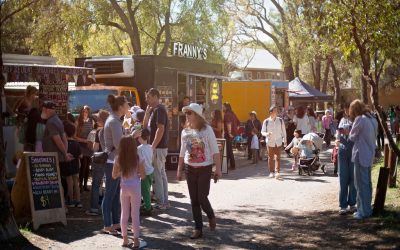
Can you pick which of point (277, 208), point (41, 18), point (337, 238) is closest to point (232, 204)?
point (277, 208)

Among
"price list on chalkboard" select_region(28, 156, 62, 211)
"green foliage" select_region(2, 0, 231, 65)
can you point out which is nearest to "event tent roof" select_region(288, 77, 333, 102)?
"green foliage" select_region(2, 0, 231, 65)

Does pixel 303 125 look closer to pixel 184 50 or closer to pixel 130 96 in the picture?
pixel 184 50

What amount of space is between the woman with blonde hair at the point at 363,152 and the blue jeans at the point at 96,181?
3.81 metres

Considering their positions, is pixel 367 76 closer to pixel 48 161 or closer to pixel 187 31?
pixel 48 161

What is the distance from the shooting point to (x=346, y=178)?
10.1 metres

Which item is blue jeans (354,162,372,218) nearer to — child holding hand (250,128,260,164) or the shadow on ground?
the shadow on ground

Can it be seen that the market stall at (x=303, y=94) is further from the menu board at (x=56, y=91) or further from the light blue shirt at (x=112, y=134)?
the light blue shirt at (x=112, y=134)

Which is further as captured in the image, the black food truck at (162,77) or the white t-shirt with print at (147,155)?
the black food truck at (162,77)

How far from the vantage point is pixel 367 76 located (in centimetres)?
959

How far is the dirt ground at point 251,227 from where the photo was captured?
8.16 metres

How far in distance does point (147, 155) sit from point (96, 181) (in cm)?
90

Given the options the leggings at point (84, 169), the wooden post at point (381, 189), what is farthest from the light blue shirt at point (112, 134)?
the wooden post at point (381, 189)

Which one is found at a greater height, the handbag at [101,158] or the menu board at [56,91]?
the menu board at [56,91]

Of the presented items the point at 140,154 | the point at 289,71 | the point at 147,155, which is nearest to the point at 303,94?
the point at 289,71
